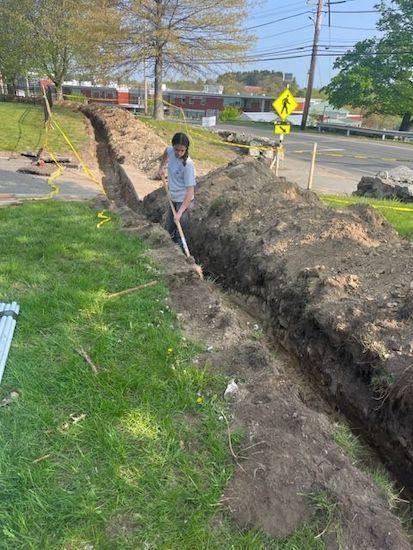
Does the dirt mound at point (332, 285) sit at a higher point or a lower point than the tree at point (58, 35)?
lower

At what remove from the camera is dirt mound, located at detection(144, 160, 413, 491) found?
332 cm

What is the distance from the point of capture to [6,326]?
3.57 m

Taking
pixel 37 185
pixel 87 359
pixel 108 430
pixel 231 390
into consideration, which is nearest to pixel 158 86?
pixel 37 185

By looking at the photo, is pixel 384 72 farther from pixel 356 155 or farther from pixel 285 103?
pixel 285 103

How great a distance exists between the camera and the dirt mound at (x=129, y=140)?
13399mm

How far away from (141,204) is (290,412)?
678 cm

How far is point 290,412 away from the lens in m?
2.93

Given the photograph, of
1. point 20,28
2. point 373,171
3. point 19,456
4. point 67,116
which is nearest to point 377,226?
point 19,456

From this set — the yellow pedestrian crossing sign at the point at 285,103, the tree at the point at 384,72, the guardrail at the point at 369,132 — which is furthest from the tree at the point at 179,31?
the tree at the point at 384,72

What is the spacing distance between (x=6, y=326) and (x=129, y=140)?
13389mm

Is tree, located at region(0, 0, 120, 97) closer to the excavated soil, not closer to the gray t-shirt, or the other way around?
the excavated soil

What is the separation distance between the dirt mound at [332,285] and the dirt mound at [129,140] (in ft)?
19.9

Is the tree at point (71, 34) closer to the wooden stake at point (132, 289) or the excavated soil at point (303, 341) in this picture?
the excavated soil at point (303, 341)

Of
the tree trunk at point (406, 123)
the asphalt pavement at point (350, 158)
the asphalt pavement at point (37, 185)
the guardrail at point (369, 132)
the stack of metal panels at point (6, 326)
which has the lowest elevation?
the stack of metal panels at point (6, 326)
